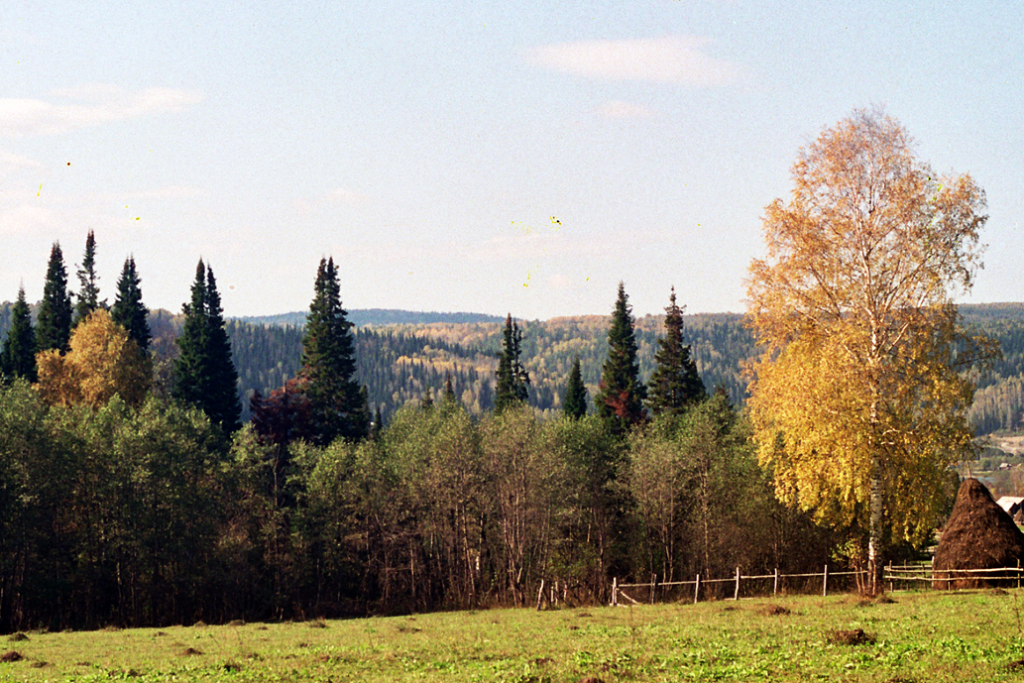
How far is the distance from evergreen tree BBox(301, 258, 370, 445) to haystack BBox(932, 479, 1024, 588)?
5182cm

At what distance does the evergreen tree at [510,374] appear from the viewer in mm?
95750

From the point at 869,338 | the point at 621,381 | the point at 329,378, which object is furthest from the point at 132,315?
the point at 869,338

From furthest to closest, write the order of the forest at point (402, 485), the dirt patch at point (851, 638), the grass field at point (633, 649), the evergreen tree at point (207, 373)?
the evergreen tree at point (207, 373) → the forest at point (402, 485) → the dirt patch at point (851, 638) → the grass field at point (633, 649)

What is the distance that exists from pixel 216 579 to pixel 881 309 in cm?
4688

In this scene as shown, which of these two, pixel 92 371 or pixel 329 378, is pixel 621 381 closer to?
pixel 329 378

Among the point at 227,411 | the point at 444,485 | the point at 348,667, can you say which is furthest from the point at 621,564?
the point at 348,667

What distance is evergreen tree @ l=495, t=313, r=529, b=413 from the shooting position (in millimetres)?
95750

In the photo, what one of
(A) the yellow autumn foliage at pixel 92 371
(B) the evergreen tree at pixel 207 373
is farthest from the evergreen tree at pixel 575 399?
(A) the yellow autumn foliage at pixel 92 371

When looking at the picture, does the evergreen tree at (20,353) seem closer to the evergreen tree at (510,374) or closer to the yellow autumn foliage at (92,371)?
the yellow autumn foliage at (92,371)

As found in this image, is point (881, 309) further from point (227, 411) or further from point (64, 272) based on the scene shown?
point (64, 272)

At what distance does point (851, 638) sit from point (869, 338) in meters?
14.9

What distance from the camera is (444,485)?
2785 inches

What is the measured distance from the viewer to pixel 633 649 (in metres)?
24.3

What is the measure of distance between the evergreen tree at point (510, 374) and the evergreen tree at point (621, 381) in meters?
10.5
